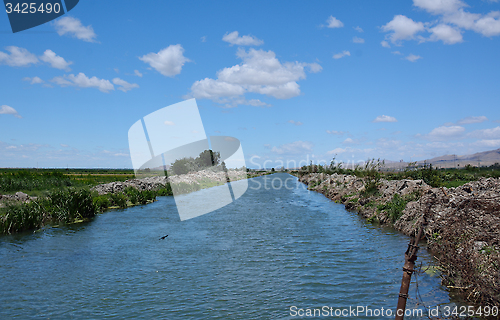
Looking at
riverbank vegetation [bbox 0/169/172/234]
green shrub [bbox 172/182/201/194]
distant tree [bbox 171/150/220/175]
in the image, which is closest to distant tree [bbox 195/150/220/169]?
distant tree [bbox 171/150/220/175]

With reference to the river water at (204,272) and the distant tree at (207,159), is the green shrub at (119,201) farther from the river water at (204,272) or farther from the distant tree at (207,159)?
the distant tree at (207,159)

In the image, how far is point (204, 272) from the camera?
1207 cm

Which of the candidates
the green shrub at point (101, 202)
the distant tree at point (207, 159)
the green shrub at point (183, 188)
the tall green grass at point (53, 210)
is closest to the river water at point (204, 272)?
the tall green grass at point (53, 210)

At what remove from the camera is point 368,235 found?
1736cm

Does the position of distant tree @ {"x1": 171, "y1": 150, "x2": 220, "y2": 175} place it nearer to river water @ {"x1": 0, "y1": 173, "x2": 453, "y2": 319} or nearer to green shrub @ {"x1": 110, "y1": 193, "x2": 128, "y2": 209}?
green shrub @ {"x1": 110, "y1": 193, "x2": 128, "y2": 209}

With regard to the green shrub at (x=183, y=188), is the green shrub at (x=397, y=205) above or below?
below

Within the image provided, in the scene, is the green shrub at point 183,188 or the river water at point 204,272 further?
the green shrub at point 183,188

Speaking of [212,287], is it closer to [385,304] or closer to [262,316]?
A: [262,316]

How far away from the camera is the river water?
29.8 ft

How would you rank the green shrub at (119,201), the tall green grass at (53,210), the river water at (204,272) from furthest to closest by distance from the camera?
the green shrub at (119,201), the tall green grass at (53,210), the river water at (204,272)

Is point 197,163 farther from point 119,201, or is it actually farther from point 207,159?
point 119,201

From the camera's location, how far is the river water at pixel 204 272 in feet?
29.8

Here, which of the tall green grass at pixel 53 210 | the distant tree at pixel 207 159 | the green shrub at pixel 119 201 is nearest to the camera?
the tall green grass at pixel 53 210

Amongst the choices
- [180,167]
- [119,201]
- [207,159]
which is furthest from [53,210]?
[207,159]
